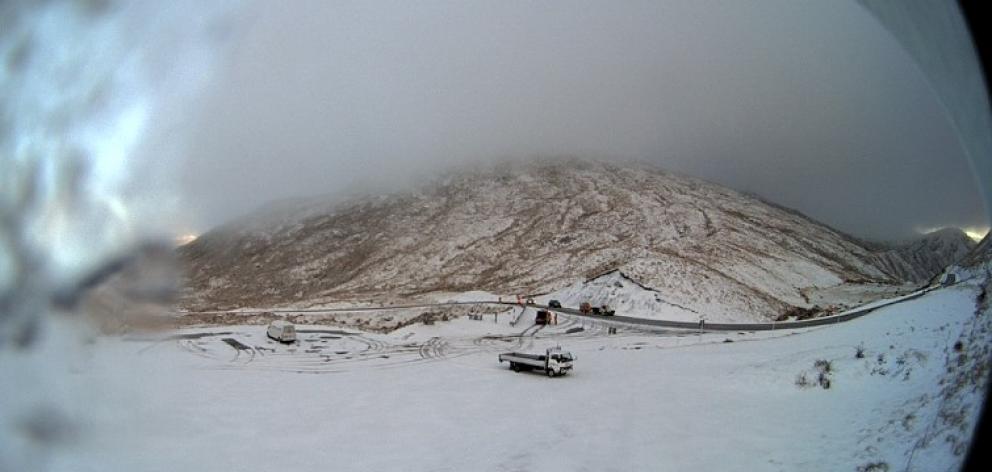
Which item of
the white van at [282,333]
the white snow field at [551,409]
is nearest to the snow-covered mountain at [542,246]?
the white snow field at [551,409]

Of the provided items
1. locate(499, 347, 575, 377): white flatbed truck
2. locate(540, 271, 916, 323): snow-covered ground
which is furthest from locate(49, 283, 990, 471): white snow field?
locate(540, 271, 916, 323): snow-covered ground

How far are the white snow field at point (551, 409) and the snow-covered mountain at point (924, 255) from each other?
110254mm

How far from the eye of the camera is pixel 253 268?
95.2 meters

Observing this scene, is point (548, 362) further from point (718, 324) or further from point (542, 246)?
point (542, 246)

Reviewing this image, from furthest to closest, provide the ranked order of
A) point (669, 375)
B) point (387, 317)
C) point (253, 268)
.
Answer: point (253, 268) → point (387, 317) → point (669, 375)

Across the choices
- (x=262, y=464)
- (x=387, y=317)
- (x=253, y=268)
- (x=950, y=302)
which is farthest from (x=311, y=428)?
(x=253, y=268)

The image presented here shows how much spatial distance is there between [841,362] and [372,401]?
15.1 meters

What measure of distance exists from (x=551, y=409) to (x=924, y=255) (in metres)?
205

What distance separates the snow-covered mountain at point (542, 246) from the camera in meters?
68.1

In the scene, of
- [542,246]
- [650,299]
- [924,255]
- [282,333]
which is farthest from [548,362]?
[924,255]

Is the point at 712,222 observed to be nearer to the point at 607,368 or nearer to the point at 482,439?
the point at 607,368

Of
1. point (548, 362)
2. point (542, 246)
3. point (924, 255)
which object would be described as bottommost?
point (548, 362)

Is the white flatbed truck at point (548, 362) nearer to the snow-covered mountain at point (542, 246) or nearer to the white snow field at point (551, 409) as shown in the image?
the white snow field at point (551, 409)

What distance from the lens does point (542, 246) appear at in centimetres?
9381
